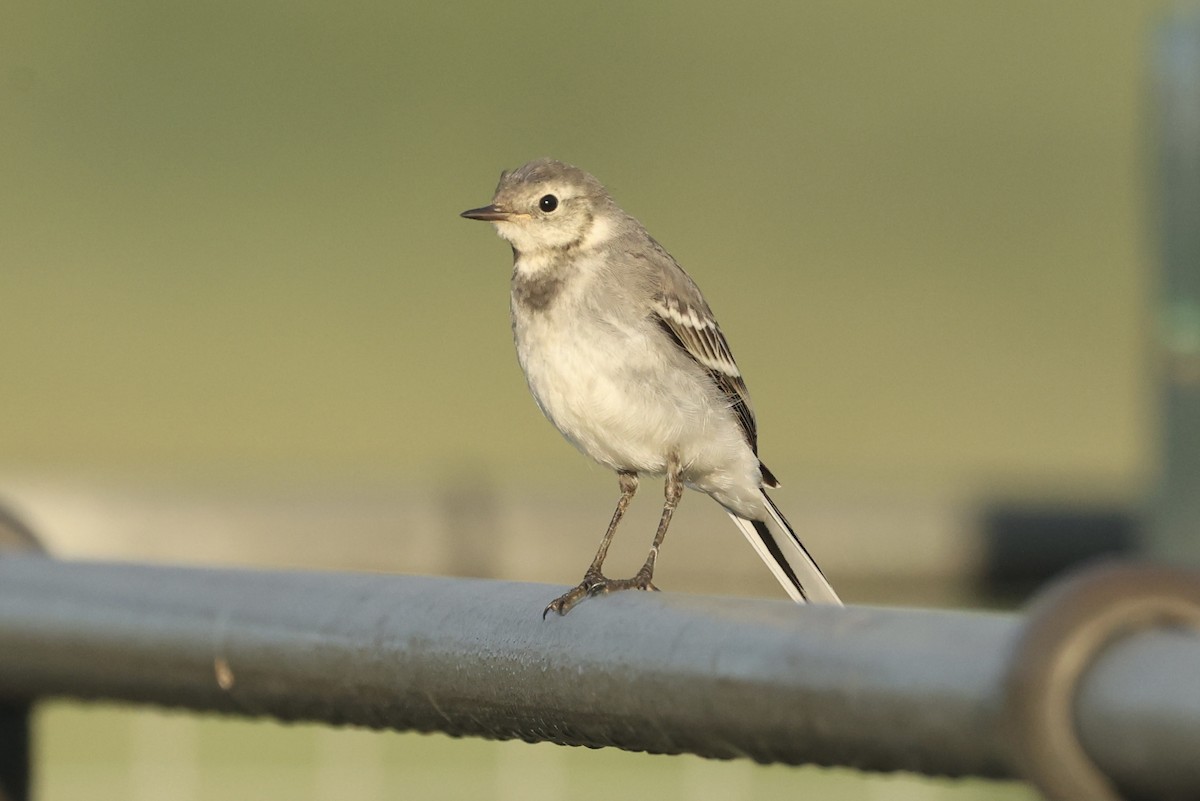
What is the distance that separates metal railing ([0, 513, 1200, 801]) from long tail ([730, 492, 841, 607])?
177 cm

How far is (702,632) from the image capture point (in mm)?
2148

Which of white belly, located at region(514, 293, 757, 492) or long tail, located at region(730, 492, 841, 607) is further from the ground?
white belly, located at region(514, 293, 757, 492)

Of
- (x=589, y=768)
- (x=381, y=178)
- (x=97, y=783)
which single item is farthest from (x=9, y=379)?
(x=97, y=783)

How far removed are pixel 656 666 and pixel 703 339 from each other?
3028 millimetres

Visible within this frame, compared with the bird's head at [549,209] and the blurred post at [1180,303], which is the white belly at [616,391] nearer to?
the bird's head at [549,209]

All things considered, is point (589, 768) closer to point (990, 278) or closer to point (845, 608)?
point (845, 608)

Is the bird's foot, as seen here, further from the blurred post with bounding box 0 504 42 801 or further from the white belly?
the blurred post with bounding box 0 504 42 801

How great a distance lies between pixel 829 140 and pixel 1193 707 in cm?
3456

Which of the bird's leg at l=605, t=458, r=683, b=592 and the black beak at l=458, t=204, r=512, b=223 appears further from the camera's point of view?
the black beak at l=458, t=204, r=512, b=223

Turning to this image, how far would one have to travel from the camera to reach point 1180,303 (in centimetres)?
712

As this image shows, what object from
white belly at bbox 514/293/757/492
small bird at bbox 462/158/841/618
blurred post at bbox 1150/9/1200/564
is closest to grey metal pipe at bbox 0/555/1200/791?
small bird at bbox 462/158/841/618

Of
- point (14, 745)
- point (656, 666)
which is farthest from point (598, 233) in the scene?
point (656, 666)

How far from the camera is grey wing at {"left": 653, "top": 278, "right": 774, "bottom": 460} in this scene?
16.4 feet

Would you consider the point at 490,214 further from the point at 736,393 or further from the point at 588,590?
the point at 588,590
